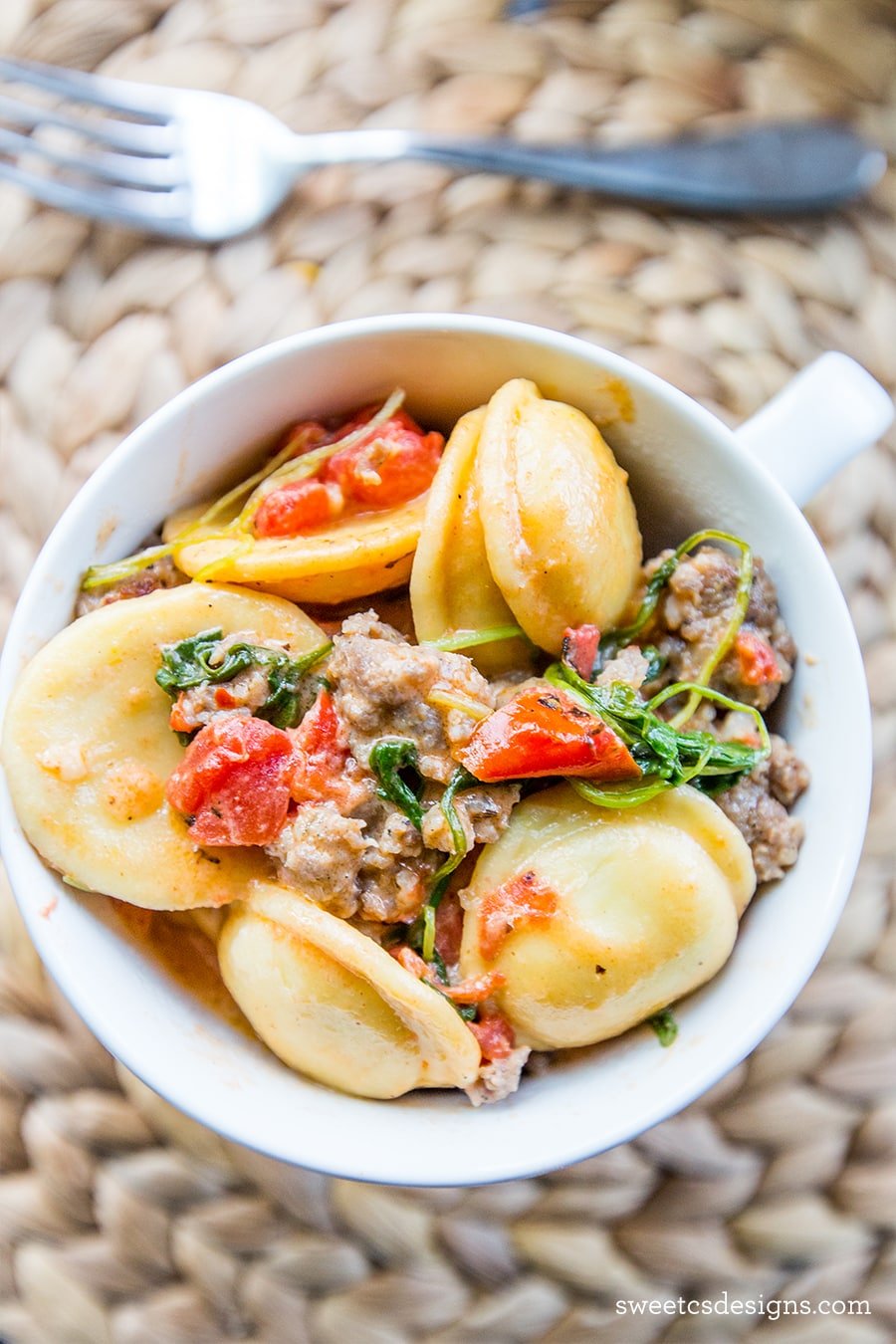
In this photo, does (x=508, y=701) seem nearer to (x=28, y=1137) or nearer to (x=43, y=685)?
(x=43, y=685)

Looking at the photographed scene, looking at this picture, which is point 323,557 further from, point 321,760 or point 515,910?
point 515,910

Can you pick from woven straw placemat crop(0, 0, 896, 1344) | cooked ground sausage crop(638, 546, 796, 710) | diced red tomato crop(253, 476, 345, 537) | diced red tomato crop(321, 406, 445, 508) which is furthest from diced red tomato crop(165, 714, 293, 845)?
woven straw placemat crop(0, 0, 896, 1344)

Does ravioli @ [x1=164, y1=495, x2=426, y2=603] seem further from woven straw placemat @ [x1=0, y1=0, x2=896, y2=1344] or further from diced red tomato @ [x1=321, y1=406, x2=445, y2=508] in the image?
woven straw placemat @ [x1=0, y1=0, x2=896, y2=1344]

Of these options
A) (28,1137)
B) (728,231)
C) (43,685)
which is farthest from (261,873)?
(728,231)

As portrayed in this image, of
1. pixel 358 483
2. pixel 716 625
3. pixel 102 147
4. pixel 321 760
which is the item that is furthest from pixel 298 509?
pixel 102 147

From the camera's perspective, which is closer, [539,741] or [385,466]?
[539,741]
